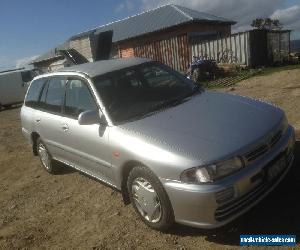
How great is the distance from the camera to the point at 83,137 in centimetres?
479

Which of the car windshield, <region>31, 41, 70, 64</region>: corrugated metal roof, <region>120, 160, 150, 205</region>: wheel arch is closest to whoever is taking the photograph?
<region>120, 160, 150, 205</region>: wheel arch

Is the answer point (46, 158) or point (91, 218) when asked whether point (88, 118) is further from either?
point (46, 158)

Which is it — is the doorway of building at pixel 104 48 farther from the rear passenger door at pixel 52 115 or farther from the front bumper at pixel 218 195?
the front bumper at pixel 218 195

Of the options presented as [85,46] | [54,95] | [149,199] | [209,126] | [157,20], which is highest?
[157,20]

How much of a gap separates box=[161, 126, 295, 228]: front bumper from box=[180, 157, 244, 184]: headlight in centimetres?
5

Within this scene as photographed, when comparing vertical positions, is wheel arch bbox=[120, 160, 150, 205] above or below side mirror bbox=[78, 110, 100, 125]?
below

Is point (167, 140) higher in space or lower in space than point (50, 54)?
higher

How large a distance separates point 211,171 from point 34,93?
174 inches

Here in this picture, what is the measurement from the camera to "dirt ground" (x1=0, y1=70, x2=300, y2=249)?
146 inches

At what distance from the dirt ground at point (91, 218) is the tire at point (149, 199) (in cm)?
18

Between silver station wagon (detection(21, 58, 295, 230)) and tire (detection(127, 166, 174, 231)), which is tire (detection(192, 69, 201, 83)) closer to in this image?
silver station wagon (detection(21, 58, 295, 230))

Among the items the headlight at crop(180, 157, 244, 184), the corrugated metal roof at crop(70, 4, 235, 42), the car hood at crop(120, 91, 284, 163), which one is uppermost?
the corrugated metal roof at crop(70, 4, 235, 42)

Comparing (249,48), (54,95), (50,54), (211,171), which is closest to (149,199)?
(211,171)

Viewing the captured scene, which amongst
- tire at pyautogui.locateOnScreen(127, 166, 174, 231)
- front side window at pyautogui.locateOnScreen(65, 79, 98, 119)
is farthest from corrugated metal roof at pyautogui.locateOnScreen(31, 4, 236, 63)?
tire at pyautogui.locateOnScreen(127, 166, 174, 231)
